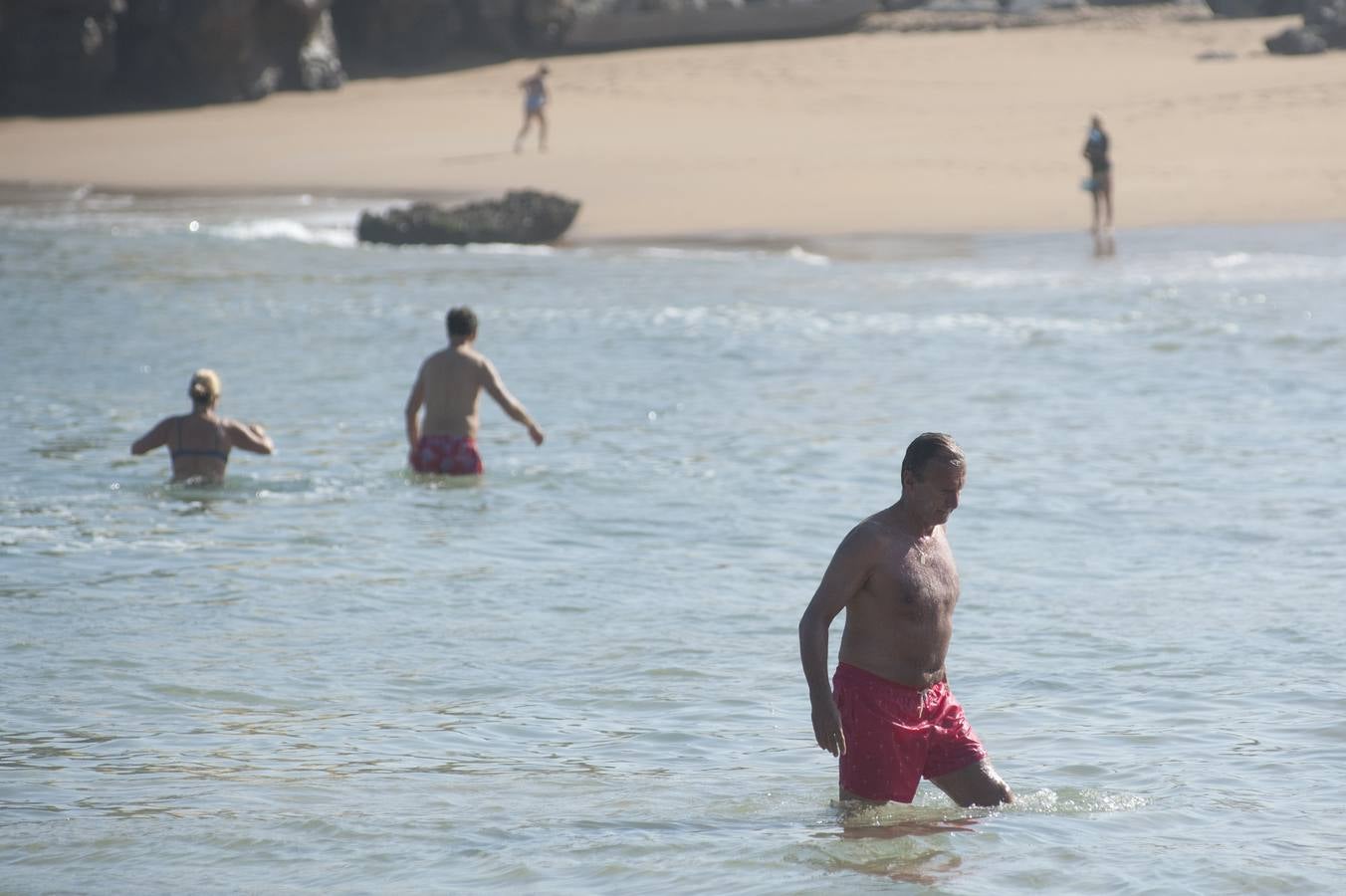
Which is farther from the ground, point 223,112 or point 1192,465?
point 223,112

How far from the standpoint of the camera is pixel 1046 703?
26.9 feet

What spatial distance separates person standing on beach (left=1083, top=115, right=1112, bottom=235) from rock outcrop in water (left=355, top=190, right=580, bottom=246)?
738cm

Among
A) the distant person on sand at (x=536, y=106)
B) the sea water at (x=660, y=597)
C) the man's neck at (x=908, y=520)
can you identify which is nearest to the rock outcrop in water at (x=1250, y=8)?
the distant person on sand at (x=536, y=106)

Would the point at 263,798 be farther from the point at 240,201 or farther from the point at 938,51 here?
the point at 938,51

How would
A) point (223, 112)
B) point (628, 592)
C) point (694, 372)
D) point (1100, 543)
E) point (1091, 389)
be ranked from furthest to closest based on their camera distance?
point (223, 112) → point (694, 372) → point (1091, 389) → point (1100, 543) → point (628, 592)

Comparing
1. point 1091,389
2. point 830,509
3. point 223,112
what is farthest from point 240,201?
point 830,509

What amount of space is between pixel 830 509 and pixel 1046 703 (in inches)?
164

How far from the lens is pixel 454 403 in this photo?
12484 millimetres

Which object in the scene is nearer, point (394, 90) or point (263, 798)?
point (263, 798)

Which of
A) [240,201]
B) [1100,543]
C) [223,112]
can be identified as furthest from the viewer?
[223,112]

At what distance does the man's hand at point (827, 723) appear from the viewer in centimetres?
584

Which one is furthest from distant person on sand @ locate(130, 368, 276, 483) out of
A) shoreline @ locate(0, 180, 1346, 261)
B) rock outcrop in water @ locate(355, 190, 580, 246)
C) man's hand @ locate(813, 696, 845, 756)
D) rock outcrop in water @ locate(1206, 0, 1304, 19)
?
rock outcrop in water @ locate(1206, 0, 1304, 19)

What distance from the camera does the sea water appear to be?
656 cm

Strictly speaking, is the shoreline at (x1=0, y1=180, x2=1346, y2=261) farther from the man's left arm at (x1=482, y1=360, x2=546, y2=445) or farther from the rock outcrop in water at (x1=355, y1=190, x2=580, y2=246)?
the man's left arm at (x1=482, y1=360, x2=546, y2=445)
